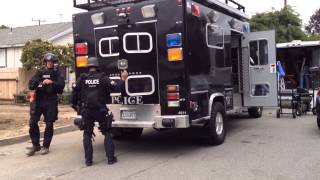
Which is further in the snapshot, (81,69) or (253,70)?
(253,70)

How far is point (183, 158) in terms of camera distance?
28.0ft

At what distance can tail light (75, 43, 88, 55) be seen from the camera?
959 cm

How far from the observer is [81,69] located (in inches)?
384

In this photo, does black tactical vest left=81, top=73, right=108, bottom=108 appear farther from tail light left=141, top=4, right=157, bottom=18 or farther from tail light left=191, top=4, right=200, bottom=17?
tail light left=191, top=4, right=200, bottom=17

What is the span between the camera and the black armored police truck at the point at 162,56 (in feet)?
28.0

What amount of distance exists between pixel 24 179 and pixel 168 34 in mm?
3437

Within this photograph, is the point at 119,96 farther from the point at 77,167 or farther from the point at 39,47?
the point at 39,47

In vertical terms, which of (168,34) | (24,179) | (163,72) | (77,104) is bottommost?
(24,179)

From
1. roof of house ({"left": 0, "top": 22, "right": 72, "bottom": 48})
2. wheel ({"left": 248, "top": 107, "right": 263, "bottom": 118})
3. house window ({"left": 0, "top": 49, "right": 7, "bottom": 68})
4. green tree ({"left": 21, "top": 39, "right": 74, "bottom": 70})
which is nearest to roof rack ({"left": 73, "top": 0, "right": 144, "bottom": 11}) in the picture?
wheel ({"left": 248, "top": 107, "right": 263, "bottom": 118})

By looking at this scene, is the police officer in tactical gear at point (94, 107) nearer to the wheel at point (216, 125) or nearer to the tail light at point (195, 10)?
the tail light at point (195, 10)

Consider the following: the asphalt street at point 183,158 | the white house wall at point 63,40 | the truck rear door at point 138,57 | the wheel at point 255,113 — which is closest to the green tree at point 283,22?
the white house wall at point 63,40

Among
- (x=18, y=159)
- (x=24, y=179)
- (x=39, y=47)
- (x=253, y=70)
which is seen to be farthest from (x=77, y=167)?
(x=39, y=47)

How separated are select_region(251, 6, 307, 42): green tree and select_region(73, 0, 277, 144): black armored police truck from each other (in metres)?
20.8

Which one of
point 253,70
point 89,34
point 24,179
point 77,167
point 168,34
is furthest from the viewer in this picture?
point 253,70
